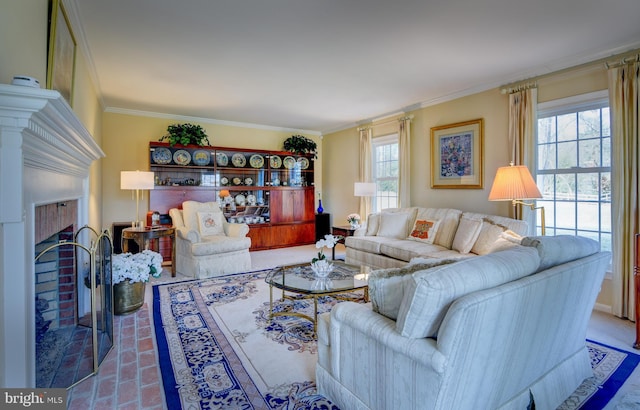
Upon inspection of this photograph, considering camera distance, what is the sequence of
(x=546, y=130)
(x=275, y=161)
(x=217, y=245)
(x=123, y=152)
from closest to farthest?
(x=546, y=130) → (x=217, y=245) → (x=123, y=152) → (x=275, y=161)

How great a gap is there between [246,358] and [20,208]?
1661 mm

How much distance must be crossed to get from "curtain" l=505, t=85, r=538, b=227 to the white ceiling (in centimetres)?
24

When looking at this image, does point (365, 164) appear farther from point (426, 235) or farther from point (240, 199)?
point (240, 199)

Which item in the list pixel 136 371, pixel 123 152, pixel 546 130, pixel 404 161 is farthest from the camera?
pixel 123 152

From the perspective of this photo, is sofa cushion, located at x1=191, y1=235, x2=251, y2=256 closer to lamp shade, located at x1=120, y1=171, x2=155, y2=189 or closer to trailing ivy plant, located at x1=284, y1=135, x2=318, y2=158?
lamp shade, located at x1=120, y1=171, x2=155, y2=189

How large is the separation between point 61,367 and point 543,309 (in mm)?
2759

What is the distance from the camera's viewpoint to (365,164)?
626 centimetres

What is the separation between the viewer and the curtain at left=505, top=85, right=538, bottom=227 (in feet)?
12.4

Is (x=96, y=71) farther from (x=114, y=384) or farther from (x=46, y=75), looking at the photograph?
(x=114, y=384)

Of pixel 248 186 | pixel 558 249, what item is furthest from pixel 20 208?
pixel 248 186

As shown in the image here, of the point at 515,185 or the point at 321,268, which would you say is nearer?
the point at 321,268

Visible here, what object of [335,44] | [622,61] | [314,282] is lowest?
[314,282]

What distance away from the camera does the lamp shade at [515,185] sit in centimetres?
311

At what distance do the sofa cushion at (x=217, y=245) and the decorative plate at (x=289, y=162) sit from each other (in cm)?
255
